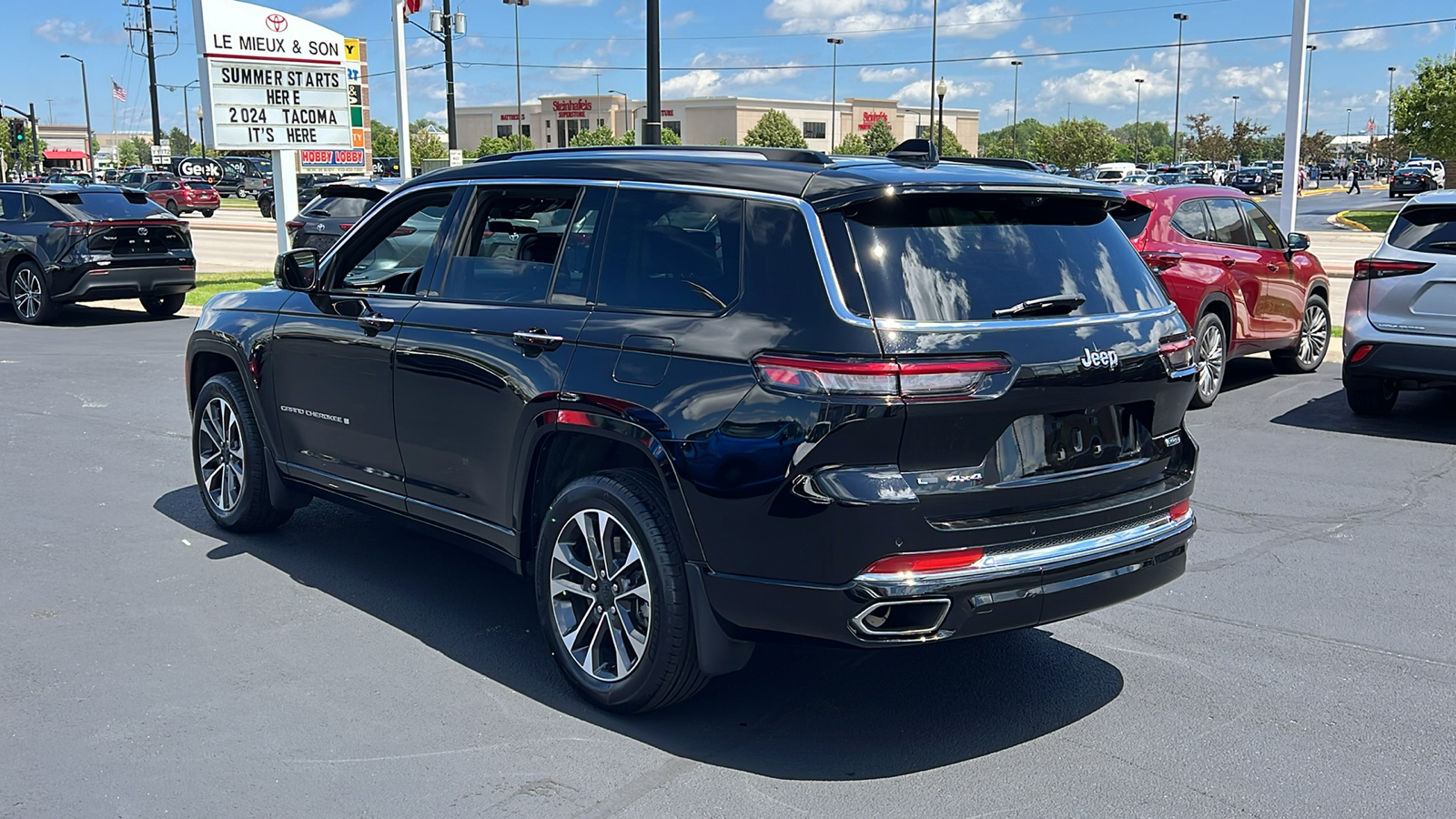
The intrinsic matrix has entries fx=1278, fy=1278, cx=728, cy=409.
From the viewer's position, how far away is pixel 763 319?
12.7 feet

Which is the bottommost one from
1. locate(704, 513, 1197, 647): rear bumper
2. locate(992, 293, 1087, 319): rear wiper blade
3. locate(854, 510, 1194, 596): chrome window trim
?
locate(704, 513, 1197, 647): rear bumper

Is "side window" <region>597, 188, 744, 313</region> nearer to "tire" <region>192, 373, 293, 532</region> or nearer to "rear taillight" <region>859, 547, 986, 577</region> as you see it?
"rear taillight" <region>859, 547, 986, 577</region>

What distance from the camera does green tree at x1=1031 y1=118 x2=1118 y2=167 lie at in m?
97.1

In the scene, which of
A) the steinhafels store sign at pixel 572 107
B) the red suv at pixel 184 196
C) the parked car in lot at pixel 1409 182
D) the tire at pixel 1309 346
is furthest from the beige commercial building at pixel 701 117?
the tire at pixel 1309 346

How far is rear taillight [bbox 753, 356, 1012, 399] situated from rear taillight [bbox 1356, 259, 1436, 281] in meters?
6.60

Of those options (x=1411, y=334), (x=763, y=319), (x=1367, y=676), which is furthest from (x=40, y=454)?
(x=1411, y=334)

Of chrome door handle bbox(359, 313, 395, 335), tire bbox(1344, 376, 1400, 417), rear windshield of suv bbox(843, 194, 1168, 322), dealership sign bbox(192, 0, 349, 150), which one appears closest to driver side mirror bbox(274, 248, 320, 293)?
chrome door handle bbox(359, 313, 395, 335)

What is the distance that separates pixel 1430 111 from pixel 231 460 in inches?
1946

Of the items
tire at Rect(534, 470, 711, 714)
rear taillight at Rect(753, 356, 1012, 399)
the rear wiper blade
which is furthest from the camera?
tire at Rect(534, 470, 711, 714)

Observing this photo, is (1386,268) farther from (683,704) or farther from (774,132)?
(774,132)

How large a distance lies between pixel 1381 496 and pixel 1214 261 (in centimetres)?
331

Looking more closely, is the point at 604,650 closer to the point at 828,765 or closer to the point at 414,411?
the point at 828,765

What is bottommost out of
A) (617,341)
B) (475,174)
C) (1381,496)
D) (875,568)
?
(1381,496)

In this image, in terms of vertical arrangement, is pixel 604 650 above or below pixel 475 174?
below
